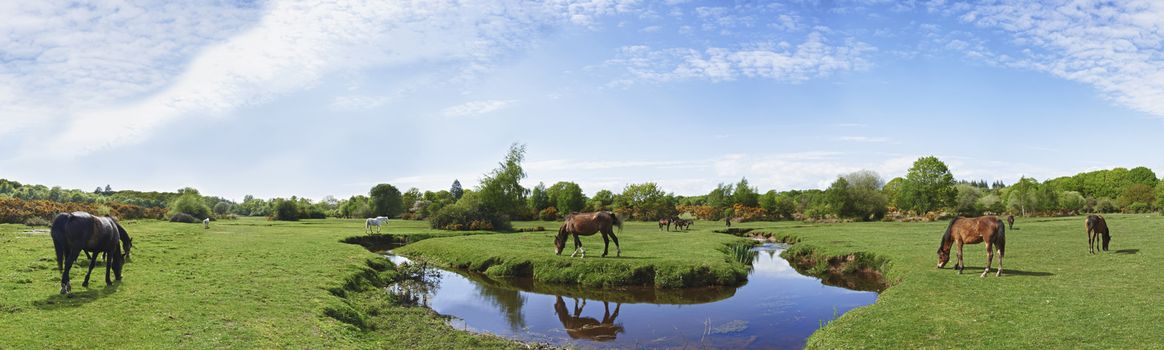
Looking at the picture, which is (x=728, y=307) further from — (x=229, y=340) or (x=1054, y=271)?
(x=229, y=340)

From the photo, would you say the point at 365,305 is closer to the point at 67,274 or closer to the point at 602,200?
the point at 67,274

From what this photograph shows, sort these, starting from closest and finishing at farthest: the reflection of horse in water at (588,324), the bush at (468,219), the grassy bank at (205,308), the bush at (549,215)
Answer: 1. the grassy bank at (205,308)
2. the reflection of horse in water at (588,324)
3. the bush at (468,219)
4. the bush at (549,215)

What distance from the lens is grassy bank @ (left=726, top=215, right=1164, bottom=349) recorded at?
39.5 ft

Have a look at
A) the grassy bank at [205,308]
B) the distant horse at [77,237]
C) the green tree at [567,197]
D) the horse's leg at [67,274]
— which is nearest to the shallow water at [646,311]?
the grassy bank at [205,308]

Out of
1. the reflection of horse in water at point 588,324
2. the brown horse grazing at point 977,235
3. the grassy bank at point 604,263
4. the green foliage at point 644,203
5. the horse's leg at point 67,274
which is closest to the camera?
the horse's leg at point 67,274

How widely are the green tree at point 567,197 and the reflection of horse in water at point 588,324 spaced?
235ft

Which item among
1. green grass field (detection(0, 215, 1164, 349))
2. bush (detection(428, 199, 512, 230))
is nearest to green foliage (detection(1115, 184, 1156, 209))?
green grass field (detection(0, 215, 1164, 349))

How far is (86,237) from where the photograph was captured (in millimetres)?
14250

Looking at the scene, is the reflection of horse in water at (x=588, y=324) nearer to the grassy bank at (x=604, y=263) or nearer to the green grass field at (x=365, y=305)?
the green grass field at (x=365, y=305)

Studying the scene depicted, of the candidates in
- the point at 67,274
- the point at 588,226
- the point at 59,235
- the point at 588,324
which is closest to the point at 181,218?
the point at 588,226

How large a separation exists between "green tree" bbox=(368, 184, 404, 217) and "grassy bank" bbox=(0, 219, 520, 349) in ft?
231

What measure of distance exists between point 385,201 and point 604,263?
7587 centimetres

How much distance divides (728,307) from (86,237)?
1981cm

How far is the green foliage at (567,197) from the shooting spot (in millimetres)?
93875
